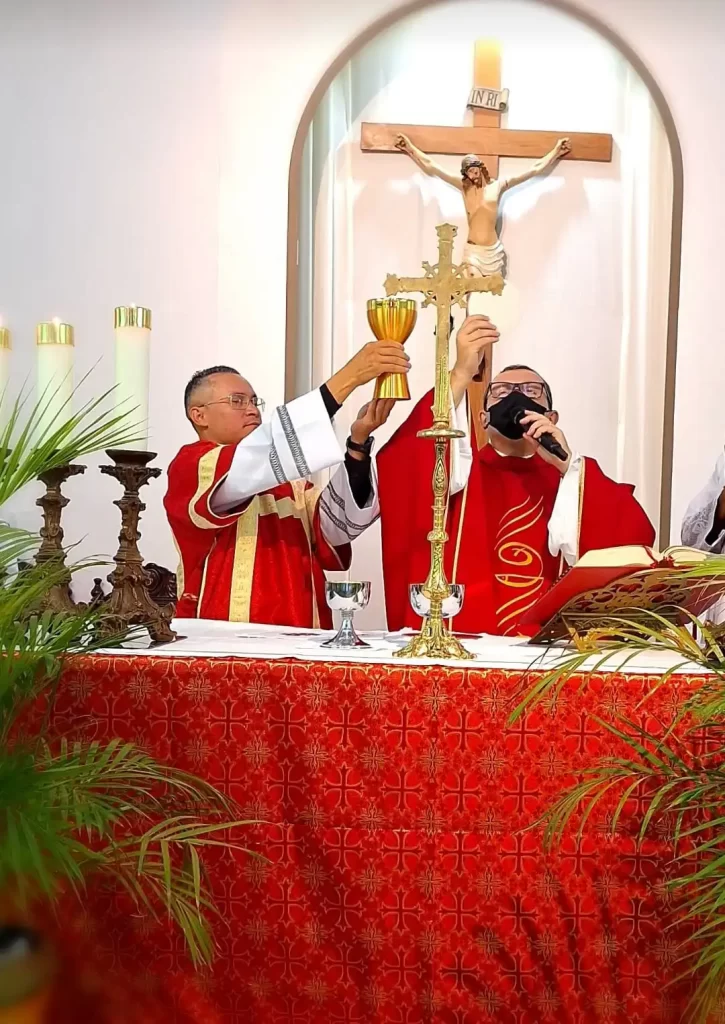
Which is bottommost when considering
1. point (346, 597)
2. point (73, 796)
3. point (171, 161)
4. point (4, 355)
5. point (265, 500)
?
point (73, 796)

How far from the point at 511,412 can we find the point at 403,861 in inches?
72.0

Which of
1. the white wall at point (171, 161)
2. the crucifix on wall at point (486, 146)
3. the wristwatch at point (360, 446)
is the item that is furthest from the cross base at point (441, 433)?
the white wall at point (171, 161)

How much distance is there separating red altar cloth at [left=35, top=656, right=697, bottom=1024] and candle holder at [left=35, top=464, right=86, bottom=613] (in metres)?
0.31

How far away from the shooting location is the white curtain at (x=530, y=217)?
4.37 meters

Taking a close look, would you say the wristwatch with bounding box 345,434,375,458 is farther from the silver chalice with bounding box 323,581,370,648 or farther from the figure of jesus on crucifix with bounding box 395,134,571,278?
the figure of jesus on crucifix with bounding box 395,134,571,278

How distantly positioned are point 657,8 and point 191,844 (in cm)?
416

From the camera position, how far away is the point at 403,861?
1.84m

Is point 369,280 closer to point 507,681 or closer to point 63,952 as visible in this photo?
point 507,681

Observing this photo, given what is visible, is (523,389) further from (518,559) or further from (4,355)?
(4,355)

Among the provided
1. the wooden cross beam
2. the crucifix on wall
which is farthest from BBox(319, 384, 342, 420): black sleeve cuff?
the wooden cross beam

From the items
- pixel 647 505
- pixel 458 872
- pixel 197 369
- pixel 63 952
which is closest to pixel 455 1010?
pixel 458 872

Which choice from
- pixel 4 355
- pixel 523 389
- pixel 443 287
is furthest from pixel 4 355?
pixel 523 389

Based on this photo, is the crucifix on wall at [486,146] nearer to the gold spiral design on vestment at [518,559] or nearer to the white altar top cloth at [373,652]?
the gold spiral design on vestment at [518,559]

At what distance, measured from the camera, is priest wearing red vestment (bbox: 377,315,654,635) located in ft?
9.98
